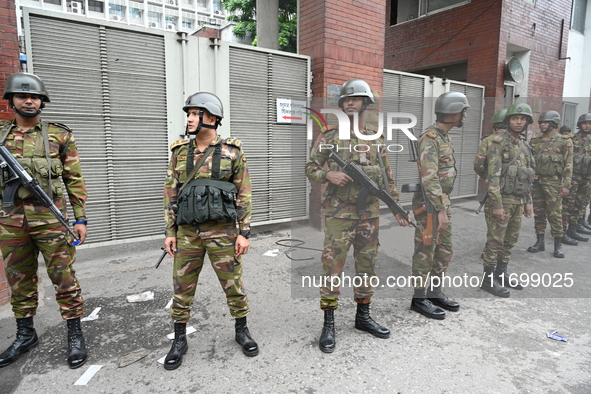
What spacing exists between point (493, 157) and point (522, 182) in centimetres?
45

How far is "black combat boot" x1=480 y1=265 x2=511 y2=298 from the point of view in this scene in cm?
372

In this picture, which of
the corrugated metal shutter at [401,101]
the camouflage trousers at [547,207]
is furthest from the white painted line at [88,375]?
the camouflage trousers at [547,207]

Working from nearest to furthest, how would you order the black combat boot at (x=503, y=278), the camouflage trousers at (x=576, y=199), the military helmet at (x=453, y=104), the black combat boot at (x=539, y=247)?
the military helmet at (x=453, y=104), the black combat boot at (x=503, y=278), the black combat boot at (x=539, y=247), the camouflage trousers at (x=576, y=199)

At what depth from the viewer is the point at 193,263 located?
254cm

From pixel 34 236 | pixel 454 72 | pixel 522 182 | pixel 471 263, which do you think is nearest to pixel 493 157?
pixel 522 182

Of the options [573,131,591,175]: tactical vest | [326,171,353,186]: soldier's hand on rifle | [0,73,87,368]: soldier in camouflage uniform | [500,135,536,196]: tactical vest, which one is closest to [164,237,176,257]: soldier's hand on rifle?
[0,73,87,368]: soldier in camouflage uniform

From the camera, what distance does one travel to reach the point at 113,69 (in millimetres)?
4352

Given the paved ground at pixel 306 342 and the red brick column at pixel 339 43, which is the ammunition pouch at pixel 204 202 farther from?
the red brick column at pixel 339 43

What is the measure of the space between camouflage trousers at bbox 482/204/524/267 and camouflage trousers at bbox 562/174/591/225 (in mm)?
3025

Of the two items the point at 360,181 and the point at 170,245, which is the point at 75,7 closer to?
the point at 170,245

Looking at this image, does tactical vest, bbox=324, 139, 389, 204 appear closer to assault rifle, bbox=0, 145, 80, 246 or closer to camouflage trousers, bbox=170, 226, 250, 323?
camouflage trousers, bbox=170, 226, 250, 323

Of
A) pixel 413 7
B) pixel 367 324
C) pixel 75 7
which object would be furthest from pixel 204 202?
pixel 75 7

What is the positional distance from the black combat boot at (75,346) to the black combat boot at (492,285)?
3863mm

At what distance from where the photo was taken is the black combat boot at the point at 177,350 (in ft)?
8.06
